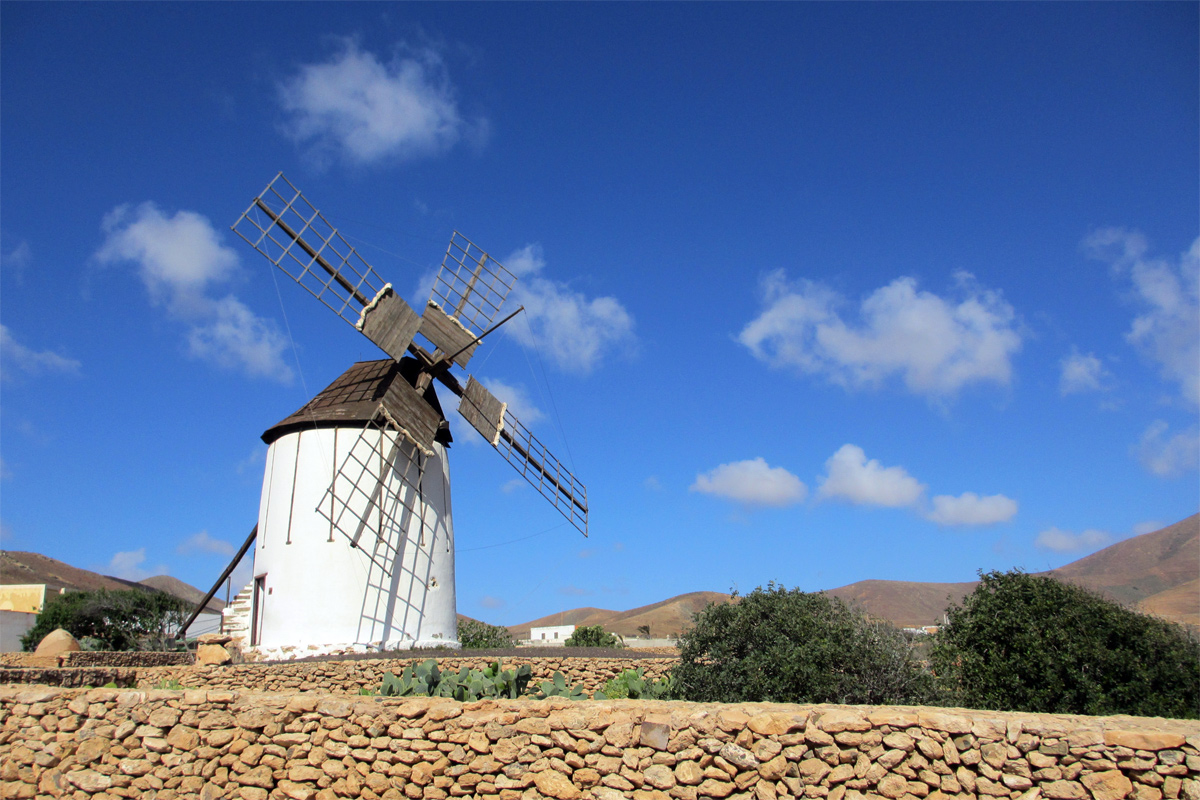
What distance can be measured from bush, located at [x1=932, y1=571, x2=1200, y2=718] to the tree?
26550 millimetres

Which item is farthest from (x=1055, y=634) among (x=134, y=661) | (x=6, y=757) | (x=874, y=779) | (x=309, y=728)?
(x=134, y=661)

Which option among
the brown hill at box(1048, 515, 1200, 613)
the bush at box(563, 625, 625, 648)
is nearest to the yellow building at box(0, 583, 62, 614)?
the bush at box(563, 625, 625, 648)

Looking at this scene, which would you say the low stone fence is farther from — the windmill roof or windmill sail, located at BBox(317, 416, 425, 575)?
the windmill roof

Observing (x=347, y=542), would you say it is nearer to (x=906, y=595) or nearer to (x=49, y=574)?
(x=49, y=574)

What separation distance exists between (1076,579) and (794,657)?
6850 centimetres

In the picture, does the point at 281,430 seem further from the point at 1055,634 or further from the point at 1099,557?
the point at 1099,557

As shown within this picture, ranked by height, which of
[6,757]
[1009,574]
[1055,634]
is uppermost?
[1009,574]

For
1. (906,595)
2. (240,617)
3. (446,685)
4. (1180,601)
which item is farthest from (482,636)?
(906,595)

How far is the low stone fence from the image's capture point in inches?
195

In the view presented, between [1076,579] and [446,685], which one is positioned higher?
[1076,579]

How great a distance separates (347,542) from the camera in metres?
15.6

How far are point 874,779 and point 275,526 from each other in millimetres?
13944

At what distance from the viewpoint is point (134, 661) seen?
51.9ft

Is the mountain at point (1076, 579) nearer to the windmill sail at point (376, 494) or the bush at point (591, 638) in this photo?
the bush at point (591, 638)
